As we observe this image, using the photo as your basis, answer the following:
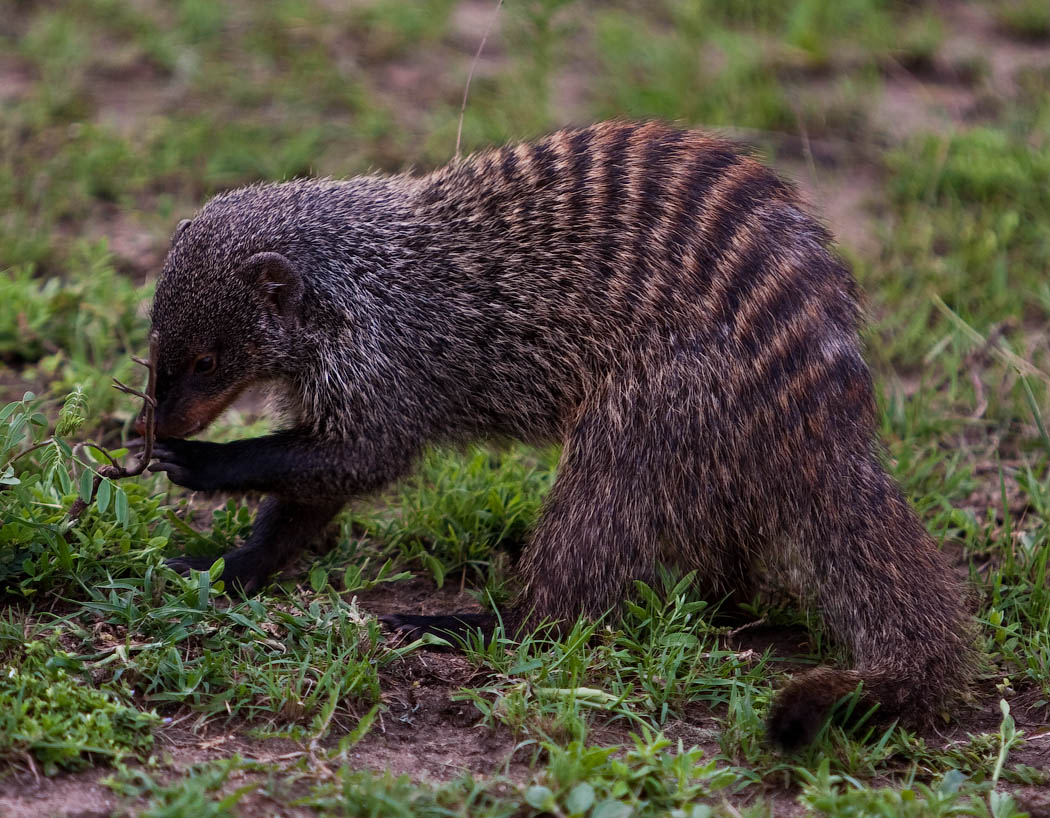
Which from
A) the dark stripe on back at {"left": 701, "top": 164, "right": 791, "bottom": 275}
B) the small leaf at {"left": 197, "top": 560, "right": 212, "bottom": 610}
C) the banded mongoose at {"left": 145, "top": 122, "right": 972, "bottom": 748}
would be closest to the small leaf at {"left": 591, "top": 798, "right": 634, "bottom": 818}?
the banded mongoose at {"left": 145, "top": 122, "right": 972, "bottom": 748}

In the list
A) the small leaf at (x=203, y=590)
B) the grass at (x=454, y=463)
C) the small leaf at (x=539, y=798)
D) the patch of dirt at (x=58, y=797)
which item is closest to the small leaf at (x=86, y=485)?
the grass at (x=454, y=463)

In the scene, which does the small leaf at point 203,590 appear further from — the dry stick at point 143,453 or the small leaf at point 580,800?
the small leaf at point 580,800

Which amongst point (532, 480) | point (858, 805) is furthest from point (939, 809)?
point (532, 480)

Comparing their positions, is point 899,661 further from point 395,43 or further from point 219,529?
point 395,43

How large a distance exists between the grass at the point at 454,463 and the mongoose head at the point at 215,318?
32 centimetres

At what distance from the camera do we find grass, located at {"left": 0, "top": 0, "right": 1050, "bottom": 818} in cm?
314

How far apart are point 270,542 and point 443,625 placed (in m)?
0.65

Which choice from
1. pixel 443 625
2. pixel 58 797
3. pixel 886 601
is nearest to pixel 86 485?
pixel 58 797

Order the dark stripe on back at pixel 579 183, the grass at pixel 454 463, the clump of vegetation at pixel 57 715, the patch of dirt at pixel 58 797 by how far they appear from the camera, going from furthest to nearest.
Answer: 1. the dark stripe on back at pixel 579 183
2. the grass at pixel 454 463
3. the clump of vegetation at pixel 57 715
4. the patch of dirt at pixel 58 797

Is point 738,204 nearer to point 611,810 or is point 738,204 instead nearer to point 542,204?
point 542,204

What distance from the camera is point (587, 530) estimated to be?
383cm

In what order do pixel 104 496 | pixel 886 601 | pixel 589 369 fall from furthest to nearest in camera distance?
pixel 589 369 → pixel 886 601 → pixel 104 496

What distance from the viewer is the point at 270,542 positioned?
4.12m

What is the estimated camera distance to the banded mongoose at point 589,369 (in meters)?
3.77
